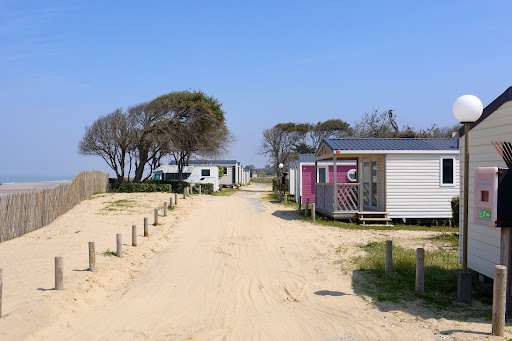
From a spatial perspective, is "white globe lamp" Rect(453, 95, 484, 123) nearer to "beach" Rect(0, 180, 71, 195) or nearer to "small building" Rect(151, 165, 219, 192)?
"small building" Rect(151, 165, 219, 192)

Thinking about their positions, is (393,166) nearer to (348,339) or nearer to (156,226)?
(156,226)

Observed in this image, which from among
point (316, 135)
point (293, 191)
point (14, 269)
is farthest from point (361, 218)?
point (316, 135)

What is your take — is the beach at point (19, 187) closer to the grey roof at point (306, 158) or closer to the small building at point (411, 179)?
the grey roof at point (306, 158)

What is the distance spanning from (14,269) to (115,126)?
79.5 feet

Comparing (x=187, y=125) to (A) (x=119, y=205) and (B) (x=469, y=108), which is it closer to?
(A) (x=119, y=205)

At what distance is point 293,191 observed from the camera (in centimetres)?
3219

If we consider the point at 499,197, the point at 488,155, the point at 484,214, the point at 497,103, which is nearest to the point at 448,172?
the point at 488,155

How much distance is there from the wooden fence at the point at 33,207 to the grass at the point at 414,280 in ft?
36.4

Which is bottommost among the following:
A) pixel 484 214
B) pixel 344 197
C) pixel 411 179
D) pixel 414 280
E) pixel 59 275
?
pixel 414 280

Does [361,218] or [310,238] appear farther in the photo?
[361,218]

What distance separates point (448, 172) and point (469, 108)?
11.0 m

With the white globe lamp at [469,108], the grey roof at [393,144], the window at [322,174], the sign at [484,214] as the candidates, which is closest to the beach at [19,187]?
the window at [322,174]

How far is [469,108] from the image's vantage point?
6.47 m

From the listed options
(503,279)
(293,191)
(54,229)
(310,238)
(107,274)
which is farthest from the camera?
(293,191)
